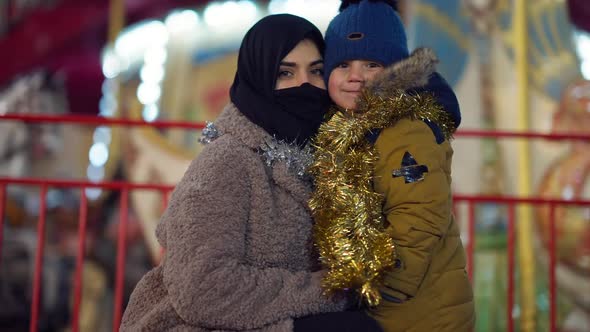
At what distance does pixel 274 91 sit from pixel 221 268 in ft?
1.63

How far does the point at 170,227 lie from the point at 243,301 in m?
0.25

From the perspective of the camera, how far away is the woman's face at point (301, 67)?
180cm

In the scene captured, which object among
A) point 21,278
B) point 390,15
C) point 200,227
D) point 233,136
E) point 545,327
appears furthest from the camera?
point 21,278

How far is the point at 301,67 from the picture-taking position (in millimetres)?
1832

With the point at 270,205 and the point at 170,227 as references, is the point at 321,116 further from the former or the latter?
the point at 170,227

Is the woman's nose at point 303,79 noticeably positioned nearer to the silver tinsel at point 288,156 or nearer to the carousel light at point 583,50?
the silver tinsel at point 288,156

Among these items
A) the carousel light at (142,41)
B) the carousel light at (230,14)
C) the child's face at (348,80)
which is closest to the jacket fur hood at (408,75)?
the child's face at (348,80)

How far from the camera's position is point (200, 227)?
155 cm

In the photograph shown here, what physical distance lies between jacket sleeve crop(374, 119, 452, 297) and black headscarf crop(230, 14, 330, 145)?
9.9 inches

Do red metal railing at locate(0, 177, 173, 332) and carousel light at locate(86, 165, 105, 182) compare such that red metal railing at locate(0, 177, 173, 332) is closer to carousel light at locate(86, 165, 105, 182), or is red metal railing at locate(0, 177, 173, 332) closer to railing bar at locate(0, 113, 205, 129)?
railing bar at locate(0, 113, 205, 129)

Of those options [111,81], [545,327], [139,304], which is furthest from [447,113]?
[111,81]

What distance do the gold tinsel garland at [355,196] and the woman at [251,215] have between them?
7 centimetres

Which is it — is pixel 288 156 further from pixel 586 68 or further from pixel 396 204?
pixel 586 68

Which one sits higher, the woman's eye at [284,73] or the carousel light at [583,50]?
the carousel light at [583,50]
